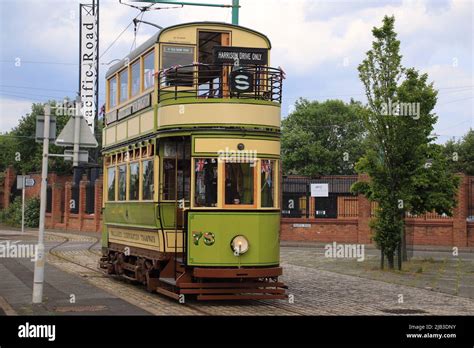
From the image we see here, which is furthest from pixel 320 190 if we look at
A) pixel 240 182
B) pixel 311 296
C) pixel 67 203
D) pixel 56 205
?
pixel 56 205

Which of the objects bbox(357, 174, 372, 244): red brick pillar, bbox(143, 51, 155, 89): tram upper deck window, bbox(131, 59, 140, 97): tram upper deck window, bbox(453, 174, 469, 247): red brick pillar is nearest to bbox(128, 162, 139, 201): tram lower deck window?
bbox(131, 59, 140, 97): tram upper deck window

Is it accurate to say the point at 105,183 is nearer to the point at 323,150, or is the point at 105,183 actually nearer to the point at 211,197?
the point at 211,197

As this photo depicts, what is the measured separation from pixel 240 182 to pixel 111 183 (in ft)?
19.2

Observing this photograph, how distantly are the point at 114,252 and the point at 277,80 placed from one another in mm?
6904

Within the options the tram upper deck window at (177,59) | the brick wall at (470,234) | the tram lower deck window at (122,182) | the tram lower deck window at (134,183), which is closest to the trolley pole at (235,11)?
the tram upper deck window at (177,59)

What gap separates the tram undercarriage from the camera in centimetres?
1309

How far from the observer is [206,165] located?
13.4 metres

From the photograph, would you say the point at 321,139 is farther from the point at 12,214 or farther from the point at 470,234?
the point at 470,234

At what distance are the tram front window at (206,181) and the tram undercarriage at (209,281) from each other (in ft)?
4.11

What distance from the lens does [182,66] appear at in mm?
13977

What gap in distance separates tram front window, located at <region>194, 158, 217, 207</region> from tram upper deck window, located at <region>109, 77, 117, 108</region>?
5.75 metres

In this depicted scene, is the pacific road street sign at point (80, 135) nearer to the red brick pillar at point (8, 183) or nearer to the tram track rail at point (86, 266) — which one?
the tram track rail at point (86, 266)

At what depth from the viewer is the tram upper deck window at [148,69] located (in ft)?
49.7
